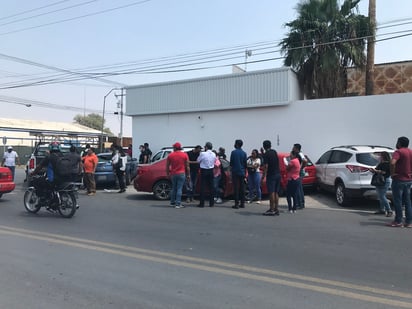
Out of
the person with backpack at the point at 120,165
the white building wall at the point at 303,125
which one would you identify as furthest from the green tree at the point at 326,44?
the person with backpack at the point at 120,165

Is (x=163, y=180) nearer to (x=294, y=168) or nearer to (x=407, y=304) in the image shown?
(x=294, y=168)

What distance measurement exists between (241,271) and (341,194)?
6968 millimetres

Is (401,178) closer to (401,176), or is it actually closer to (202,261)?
(401,176)

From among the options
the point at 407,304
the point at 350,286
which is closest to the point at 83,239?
the point at 350,286

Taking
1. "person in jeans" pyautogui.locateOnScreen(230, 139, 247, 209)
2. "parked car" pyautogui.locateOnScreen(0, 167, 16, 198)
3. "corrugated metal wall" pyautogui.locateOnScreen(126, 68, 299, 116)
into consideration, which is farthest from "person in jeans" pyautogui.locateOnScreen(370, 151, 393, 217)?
"parked car" pyautogui.locateOnScreen(0, 167, 16, 198)

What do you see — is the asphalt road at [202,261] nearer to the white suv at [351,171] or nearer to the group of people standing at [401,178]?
the group of people standing at [401,178]

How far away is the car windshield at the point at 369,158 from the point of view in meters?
10.8

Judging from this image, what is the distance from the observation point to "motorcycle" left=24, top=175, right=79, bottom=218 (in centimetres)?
959

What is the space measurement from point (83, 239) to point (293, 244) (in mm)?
3694

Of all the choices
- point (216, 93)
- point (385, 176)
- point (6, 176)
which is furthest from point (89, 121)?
point (385, 176)

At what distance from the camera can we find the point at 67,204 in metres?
9.59

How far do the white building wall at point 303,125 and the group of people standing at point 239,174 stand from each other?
4462mm

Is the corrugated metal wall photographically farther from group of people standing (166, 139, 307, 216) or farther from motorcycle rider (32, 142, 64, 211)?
motorcycle rider (32, 142, 64, 211)

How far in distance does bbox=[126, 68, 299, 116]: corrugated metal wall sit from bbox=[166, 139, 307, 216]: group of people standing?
5081 millimetres
